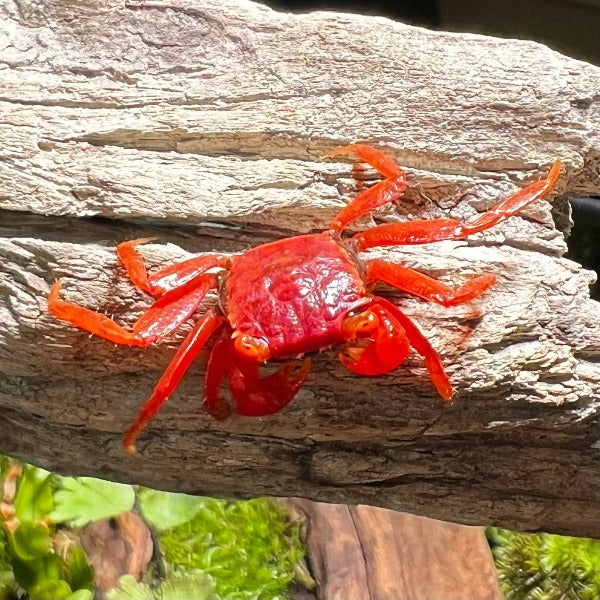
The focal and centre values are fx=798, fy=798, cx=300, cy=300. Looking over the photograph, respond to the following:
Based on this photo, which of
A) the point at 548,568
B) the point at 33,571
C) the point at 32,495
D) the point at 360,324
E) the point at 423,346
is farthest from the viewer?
the point at 548,568

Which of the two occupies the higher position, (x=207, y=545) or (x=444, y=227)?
(x=444, y=227)

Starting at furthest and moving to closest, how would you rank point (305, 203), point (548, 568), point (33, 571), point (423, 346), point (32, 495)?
point (548, 568) → point (32, 495) → point (33, 571) → point (305, 203) → point (423, 346)

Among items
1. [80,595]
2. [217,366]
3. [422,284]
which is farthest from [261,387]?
[80,595]

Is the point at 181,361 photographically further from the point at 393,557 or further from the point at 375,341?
the point at 393,557

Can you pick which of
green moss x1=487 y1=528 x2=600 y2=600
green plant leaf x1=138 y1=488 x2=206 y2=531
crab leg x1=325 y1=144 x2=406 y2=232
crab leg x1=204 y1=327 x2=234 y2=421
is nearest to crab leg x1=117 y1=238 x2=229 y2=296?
crab leg x1=204 y1=327 x2=234 y2=421

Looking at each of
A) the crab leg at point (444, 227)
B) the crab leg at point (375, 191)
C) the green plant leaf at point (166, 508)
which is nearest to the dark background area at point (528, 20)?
the crab leg at point (444, 227)

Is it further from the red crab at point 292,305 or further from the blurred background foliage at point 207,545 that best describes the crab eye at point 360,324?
the blurred background foliage at point 207,545

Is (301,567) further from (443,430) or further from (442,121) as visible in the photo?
(442,121)
